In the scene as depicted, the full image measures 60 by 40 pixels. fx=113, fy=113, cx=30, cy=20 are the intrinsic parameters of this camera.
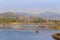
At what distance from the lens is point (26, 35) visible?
1.25m

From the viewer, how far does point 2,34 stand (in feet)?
4.15

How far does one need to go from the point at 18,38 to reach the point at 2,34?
7.3 inches

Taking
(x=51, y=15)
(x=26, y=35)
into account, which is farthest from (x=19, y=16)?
(x=51, y=15)

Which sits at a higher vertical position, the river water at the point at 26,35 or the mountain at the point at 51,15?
the mountain at the point at 51,15

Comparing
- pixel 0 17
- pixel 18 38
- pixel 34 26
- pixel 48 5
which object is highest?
pixel 48 5

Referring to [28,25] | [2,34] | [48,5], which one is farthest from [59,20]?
[2,34]

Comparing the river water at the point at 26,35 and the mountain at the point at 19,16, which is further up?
the mountain at the point at 19,16

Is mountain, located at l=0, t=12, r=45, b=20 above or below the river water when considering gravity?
above

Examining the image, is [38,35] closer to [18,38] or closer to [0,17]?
[18,38]

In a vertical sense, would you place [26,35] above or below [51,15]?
below

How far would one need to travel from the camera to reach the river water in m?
1.25

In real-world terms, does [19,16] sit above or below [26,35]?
above

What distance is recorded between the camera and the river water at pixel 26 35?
125cm

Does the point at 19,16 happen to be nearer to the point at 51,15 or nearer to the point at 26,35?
the point at 26,35
